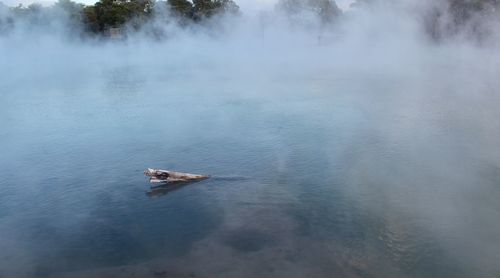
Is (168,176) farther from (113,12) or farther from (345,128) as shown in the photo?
(113,12)

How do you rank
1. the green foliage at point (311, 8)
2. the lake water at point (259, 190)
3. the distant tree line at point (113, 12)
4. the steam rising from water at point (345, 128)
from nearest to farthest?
the lake water at point (259, 190)
the steam rising from water at point (345, 128)
the green foliage at point (311, 8)
the distant tree line at point (113, 12)

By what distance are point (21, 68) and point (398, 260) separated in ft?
111

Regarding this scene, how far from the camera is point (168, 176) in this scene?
41.3 ft

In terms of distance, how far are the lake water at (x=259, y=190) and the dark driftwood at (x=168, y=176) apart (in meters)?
0.27

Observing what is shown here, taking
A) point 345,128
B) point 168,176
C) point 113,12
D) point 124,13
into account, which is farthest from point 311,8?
point 168,176

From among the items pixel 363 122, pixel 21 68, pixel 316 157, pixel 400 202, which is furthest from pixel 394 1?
pixel 21 68

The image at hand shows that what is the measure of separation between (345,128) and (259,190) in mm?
5885

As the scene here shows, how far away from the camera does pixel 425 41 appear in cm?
3209

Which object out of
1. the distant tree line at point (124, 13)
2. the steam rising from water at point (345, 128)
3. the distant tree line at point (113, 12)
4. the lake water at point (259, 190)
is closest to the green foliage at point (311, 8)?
the distant tree line at point (124, 13)

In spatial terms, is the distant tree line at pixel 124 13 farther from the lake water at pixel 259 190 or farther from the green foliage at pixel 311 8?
the lake water at pixel 259 190

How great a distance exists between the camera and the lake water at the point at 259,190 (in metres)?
9.35

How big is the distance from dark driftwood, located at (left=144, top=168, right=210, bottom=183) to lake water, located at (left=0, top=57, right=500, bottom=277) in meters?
0.27

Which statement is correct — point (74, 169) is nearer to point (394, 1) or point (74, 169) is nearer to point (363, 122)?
point (363, 122)

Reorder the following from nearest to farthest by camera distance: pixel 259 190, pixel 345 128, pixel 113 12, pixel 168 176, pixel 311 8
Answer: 1. pixel 259 190
2. pixel 168 176
3. pixel 345 128
4. pixel 311 8
5. pixel 113 12
